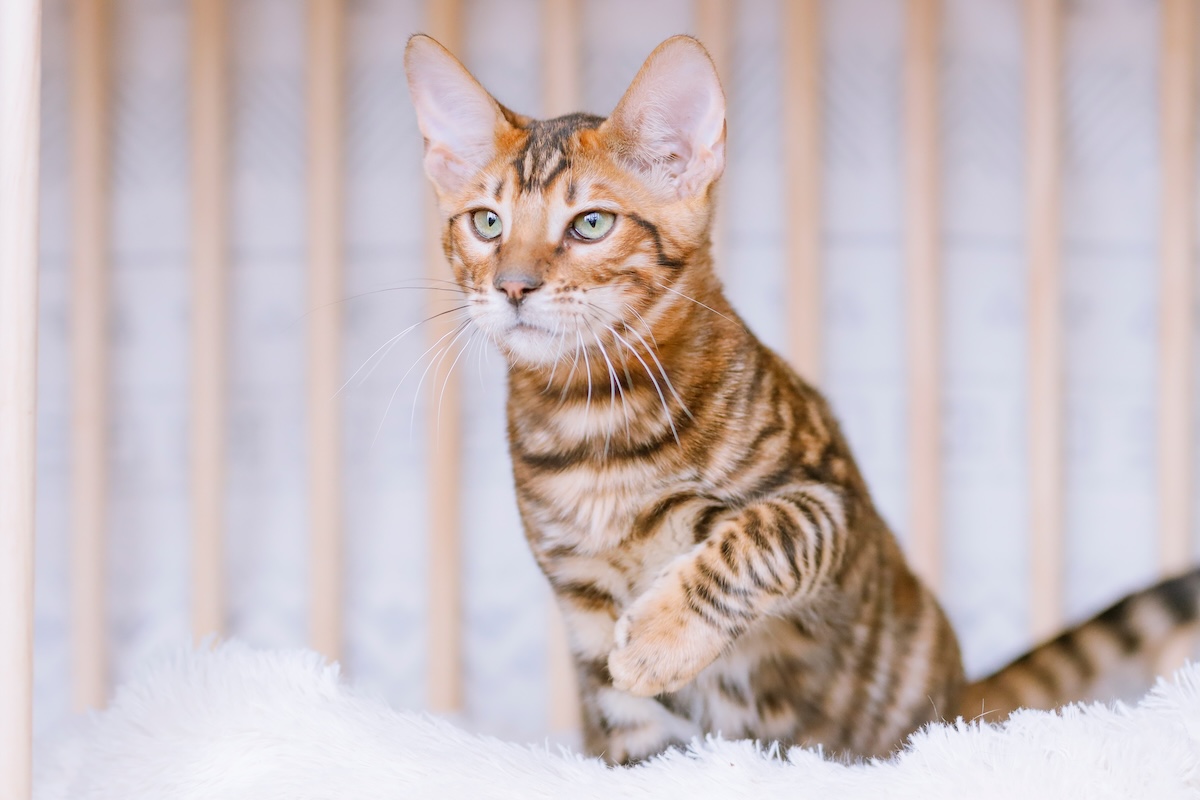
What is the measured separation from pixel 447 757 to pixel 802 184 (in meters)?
0.84

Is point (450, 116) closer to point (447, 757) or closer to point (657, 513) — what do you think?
point (657, 513)

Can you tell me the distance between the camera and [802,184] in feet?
4.17

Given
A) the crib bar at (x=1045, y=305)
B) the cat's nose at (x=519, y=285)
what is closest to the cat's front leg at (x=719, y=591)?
the cat's nose at (x=519, y=285)

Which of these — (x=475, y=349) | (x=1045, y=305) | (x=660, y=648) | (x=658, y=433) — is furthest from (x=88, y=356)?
(x=1045, y=305)

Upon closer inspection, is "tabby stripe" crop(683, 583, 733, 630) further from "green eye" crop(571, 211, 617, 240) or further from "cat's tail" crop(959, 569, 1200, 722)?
"cat's tail" crop(959, 569, 1200, 722)

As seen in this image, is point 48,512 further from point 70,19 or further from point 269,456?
point 70,19

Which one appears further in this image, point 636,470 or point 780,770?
point 636,470

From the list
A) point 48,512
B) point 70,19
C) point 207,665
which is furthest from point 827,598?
point 70,19

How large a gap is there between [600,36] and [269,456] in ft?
2.40

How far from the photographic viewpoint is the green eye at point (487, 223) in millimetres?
876

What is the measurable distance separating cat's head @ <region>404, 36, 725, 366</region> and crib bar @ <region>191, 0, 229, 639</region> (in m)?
0.50

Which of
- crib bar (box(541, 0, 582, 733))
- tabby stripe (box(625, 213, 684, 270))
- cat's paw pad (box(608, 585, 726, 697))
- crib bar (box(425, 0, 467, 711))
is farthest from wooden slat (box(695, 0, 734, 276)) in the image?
cat's paw pad (box(608, 585, 726, 697))

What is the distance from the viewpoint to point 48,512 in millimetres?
1443

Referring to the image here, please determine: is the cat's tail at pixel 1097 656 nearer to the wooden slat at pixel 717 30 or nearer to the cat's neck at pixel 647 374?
the cat's neck at pixel 647 374
